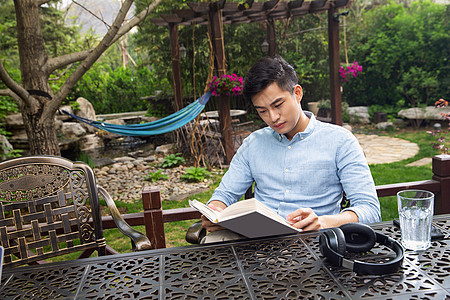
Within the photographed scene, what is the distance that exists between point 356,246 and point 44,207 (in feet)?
3.69

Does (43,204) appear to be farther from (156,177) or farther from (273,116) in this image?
(156,177)

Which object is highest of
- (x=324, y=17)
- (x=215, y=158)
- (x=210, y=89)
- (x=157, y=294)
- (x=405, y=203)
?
(x=324, y=17)

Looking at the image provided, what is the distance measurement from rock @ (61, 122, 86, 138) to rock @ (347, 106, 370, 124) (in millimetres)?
5308

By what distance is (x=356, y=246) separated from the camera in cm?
98

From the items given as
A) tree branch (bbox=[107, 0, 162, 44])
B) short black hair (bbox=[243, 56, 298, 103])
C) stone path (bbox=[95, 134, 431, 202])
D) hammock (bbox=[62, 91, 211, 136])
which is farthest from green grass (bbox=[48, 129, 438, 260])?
short black hair (bbox=[243, 56, 298, 103])

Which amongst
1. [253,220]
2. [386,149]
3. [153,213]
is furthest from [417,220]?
[386,149]

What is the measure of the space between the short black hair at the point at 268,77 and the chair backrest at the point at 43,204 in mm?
721

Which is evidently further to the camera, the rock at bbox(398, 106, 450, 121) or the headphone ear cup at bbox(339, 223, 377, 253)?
the rock at bbox(398, 106, 450, 121)

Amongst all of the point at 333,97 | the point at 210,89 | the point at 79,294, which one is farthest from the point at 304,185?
the point at 333,97

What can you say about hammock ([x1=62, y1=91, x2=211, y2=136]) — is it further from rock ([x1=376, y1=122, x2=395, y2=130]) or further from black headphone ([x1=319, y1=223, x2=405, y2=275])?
rock ([x1=376, y1=122, x2=395, y2=130])

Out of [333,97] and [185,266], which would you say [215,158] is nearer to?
[333,97]

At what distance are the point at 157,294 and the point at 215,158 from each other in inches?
174

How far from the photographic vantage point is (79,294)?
36.2 inches

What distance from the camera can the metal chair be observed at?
1.41 m
